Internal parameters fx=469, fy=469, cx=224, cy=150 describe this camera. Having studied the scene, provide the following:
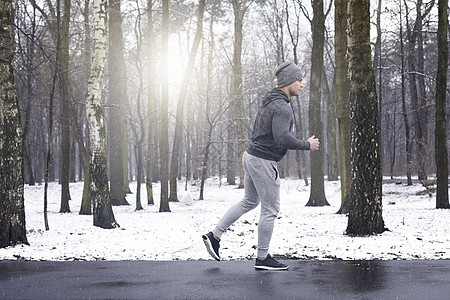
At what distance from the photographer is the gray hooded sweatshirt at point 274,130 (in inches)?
187

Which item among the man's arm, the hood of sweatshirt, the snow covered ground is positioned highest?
the hood of sweatshirt

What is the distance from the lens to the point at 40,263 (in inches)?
228

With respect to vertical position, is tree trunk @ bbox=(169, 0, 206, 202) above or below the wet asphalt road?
above

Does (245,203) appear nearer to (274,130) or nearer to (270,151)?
(270,151)

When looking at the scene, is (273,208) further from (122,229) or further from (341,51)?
(341,51)

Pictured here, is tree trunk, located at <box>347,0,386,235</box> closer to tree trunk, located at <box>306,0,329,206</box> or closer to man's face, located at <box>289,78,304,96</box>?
man's face, located at <box>289,78,304,96</box>

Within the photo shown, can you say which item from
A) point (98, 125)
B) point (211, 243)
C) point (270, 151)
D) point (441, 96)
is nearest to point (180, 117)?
point (98, 125)

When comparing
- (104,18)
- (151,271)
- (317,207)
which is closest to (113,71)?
(104,18)

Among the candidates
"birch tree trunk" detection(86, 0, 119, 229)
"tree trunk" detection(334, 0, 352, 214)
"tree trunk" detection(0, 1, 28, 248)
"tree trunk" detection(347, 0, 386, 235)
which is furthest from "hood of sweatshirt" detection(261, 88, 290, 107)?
"tree trunk" detection(334, 0, 352, 214)

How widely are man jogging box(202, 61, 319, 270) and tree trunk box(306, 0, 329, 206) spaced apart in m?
10.8

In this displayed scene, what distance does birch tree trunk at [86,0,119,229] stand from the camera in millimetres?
10055

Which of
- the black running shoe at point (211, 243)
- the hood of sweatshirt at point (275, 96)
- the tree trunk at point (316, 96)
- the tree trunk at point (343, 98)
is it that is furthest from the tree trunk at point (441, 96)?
the black running shoe at point (211, 243)

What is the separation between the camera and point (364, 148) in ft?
25.8

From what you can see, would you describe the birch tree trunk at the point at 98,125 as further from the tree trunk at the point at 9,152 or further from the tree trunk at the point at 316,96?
the tree trunk at the point at 316,96
